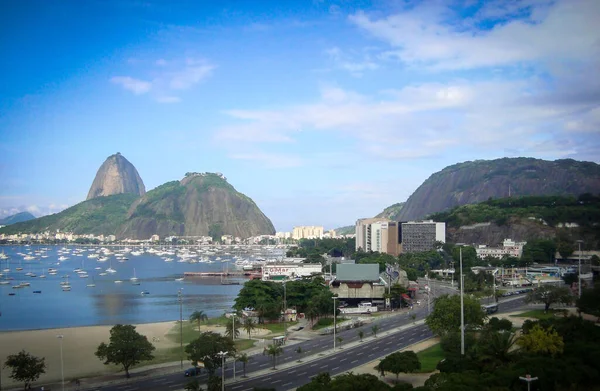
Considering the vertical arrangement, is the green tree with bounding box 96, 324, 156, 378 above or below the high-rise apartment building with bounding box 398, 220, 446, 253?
below

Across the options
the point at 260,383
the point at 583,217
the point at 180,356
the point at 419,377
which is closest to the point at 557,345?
the point at 419,377

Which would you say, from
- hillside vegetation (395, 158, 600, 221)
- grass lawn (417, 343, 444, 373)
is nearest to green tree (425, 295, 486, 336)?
grass lawn (417, 343, 444, 373)

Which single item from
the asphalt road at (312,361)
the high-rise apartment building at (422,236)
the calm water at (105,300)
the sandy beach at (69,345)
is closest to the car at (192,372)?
the asphalt road at (312,361)

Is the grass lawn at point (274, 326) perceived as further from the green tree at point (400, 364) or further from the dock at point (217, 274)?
the dock at point (217, 274)

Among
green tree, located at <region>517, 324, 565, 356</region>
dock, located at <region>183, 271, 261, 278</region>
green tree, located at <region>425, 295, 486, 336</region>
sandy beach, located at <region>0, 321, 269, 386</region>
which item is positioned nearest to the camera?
green tree, located at <region>517, 324, 565, 356</region>

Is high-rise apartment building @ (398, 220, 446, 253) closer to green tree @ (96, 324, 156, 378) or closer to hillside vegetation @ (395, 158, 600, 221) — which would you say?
hillside vegetation @ (395, 158, 600, 221)

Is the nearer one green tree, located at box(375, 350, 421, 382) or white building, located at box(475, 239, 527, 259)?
green tree, located at box(375, 350, 421, 382)

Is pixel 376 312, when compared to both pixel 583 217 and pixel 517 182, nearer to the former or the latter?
pixel 583 217
